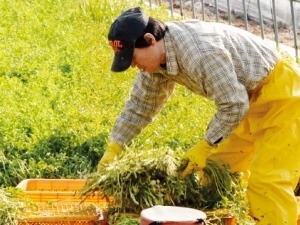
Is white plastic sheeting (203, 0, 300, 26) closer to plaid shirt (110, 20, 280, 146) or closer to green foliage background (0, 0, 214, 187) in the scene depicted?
green foliage background (0, 0, 214, 187)

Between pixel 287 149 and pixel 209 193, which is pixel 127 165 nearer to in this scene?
pixel 209 193

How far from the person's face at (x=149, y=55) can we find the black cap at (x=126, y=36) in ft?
0.17

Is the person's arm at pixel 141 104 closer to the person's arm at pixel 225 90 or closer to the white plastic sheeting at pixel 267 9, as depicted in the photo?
the person's arm at pixel 225 90

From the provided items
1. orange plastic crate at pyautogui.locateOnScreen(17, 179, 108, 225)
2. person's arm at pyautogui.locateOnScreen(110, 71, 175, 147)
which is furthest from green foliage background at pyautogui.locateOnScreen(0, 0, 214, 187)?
person's arm at pyautogui.locateOnScreen(110, 71, 175, 147)

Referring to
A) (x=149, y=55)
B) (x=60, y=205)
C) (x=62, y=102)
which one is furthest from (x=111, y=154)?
(x=62, y=102)

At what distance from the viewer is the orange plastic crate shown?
16.9 feet

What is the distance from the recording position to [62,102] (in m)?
7.66

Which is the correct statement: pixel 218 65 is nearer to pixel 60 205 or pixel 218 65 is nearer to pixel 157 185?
pixel 157 185

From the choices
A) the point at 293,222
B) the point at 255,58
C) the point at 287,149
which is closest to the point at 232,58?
the point at 255,58

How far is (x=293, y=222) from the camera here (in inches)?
210

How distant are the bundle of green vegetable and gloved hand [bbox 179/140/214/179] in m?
0.03

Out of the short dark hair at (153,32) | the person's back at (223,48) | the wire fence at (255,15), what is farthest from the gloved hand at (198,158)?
the wire fence at (255,15)

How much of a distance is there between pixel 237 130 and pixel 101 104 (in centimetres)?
231

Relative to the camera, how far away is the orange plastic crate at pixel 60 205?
16.9ft
